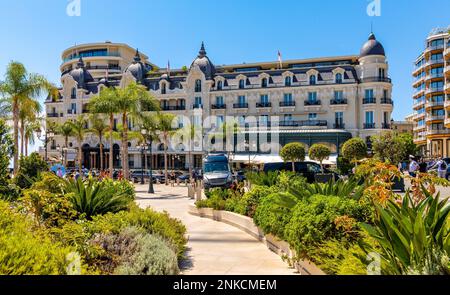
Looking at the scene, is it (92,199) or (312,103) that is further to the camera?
(312,103)

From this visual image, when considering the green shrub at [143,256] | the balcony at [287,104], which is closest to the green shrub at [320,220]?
the green shrub at [143,256]

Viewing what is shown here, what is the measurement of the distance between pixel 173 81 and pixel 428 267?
50.9m

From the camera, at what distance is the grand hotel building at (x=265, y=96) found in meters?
44.0

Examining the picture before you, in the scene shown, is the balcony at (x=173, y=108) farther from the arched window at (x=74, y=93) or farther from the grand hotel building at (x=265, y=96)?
the arched window at (x=74, y=93)

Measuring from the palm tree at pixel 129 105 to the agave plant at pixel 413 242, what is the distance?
25776mm

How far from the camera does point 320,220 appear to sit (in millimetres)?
5594

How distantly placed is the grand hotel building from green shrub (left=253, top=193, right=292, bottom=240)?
3070 centimetres

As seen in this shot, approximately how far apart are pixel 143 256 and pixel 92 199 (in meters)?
3.22

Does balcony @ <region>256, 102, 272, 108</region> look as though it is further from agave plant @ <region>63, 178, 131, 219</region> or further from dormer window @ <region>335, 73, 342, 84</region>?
agave plant @ <region>63, 178, 131, 219</region>

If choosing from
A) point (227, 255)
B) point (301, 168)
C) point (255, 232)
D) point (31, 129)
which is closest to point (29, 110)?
point (31, 129)

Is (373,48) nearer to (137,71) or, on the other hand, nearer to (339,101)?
(339,101)

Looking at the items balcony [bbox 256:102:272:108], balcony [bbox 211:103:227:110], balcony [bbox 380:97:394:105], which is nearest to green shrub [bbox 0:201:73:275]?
balcony [bbox 256:102:272:108]

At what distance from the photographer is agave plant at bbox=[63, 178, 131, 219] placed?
7.54m
